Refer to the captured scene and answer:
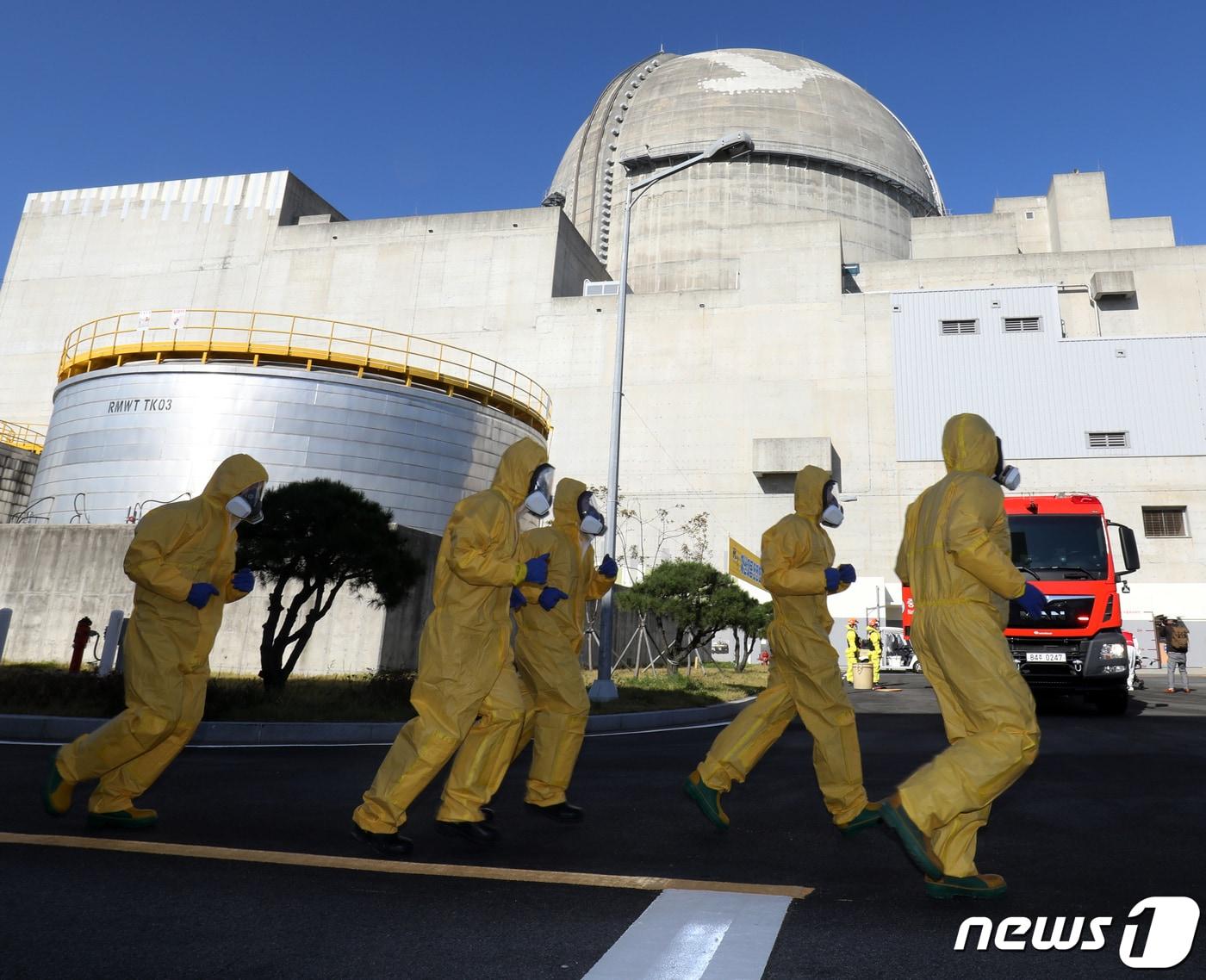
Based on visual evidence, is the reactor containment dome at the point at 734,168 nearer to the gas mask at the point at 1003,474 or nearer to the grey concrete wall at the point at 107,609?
the grey concrete wall at the point at 107,609

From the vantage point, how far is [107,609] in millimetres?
14281

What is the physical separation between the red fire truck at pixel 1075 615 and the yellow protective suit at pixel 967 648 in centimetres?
709

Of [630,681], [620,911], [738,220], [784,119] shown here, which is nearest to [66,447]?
[630,681]

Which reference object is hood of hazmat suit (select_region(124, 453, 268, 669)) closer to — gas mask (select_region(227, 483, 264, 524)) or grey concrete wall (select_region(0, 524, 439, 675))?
gas mask (select_region(227, 483, 264, 524))

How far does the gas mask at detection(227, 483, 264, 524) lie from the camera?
456 cm

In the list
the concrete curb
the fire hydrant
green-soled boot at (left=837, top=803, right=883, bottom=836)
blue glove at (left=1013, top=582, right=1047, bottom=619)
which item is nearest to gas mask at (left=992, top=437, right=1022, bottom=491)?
blue glove at (left=1013, top=582, right=1047, bottom=619)

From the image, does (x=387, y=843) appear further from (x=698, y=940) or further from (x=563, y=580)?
(x=563, y=580)

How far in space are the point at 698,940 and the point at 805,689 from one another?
2.31 metres

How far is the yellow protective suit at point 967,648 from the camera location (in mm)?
3262

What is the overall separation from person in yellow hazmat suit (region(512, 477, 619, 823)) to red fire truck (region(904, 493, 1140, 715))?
6.49 metres

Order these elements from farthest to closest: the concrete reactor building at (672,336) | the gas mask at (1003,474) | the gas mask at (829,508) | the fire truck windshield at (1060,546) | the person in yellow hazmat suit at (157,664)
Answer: the concrete reactor building at (672,336), the fire truck windshield at (1060,546), the gas mask at (829,508), the person in yellow hazmat suit at (157,664), the gas mask at (1003,474)

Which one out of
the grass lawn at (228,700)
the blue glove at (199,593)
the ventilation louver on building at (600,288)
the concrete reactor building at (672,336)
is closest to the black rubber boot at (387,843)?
the blue glove at (199,593)

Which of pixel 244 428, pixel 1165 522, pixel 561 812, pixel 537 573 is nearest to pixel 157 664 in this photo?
pixel 537 573

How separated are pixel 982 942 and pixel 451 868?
2.07 metres
